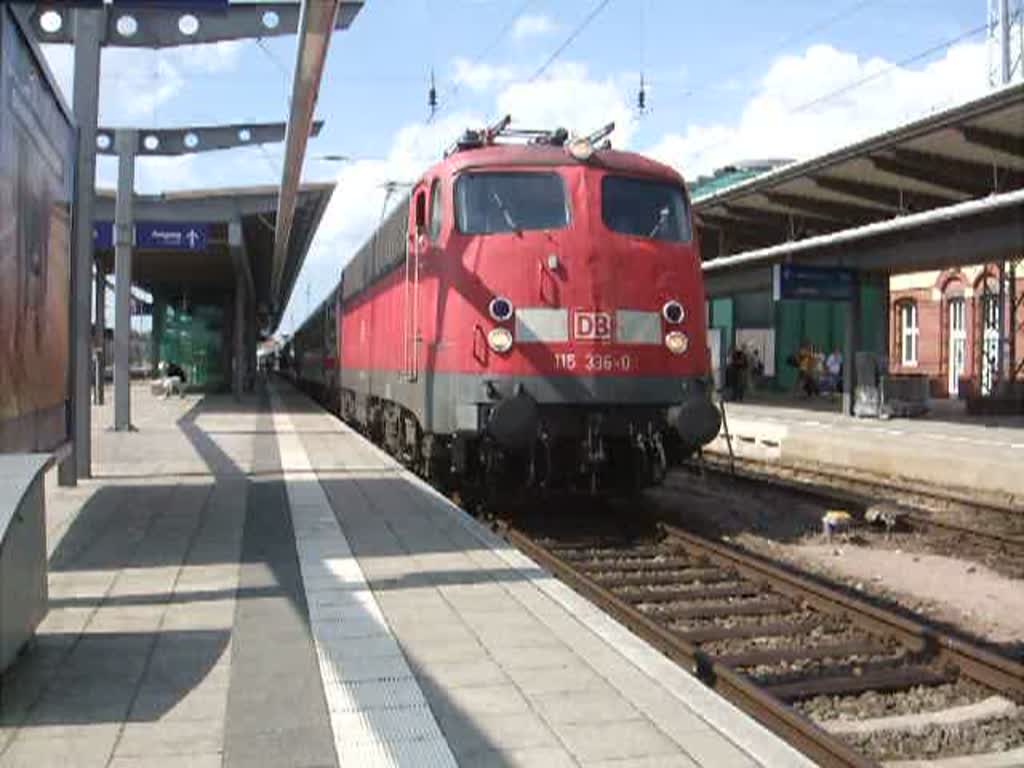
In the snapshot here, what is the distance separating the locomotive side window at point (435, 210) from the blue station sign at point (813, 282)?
46.3 feet

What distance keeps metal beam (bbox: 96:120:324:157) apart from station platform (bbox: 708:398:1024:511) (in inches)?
352

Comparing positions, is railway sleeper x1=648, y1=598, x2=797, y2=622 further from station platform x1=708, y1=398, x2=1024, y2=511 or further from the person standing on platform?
the person standing on platform

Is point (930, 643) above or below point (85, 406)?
below

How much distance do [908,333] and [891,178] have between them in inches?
791

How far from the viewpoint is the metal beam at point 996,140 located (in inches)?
720

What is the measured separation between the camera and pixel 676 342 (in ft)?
34.2

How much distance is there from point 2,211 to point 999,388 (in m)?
26.2

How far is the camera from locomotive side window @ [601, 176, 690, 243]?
35.0ft

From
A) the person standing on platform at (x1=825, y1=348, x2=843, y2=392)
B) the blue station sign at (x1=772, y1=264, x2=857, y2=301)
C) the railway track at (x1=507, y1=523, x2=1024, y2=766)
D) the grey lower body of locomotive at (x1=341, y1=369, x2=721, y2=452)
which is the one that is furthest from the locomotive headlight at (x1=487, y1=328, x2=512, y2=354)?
the person standing on platform at (x1=825, y1=348, x2=843, y2=392)

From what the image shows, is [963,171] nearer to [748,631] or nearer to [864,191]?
[864,191]

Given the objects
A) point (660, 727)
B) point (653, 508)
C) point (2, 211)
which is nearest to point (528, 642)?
point (660, 727)

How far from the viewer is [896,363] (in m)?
41.0

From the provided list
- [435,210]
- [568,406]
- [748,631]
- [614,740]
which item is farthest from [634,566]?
[614,740]

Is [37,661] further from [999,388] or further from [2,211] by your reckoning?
[999,388]
